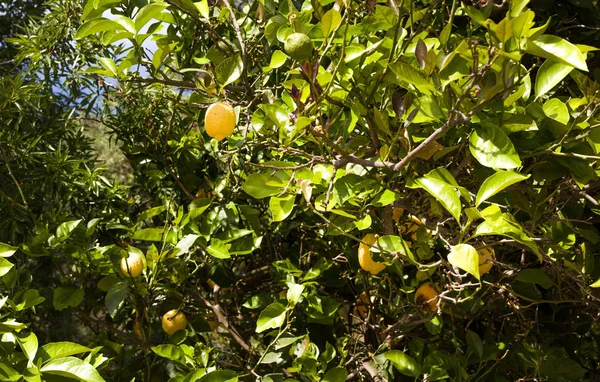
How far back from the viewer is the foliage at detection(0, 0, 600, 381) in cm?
92

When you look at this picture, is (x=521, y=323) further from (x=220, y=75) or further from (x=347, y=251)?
(x=220, y=75)

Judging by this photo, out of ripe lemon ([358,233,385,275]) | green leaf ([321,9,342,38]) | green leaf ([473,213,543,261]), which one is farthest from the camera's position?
ripe lemon ([358,233,385,275])

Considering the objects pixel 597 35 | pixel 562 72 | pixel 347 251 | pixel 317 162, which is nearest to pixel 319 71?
pixel 317 162

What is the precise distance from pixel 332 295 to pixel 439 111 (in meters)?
0.83

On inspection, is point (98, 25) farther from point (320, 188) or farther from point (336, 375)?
point (336, 375)

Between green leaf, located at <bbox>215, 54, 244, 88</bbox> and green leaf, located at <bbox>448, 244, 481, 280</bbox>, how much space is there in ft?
1.55

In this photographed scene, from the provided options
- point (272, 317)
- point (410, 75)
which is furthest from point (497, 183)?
point (272, 317)

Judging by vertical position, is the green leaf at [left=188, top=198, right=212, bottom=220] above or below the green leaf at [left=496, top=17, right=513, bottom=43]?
below

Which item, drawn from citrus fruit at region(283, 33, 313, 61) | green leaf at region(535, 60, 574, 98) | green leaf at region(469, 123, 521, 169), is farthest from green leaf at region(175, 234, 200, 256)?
green leaf at region(535, 60, 574, 98)

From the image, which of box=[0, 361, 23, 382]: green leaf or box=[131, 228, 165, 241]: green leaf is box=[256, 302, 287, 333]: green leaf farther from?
box=[0, 361, 23, 382]: green leaf

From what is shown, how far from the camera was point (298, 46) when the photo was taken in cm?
88

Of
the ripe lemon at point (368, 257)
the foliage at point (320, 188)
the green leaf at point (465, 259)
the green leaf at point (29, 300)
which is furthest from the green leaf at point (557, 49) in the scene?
the green leaf at point (29, 300)

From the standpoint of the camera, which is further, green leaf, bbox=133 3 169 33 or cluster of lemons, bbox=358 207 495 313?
cluster of lemons, bbox=358 207 495 313

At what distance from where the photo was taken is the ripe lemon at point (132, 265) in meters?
1.21
